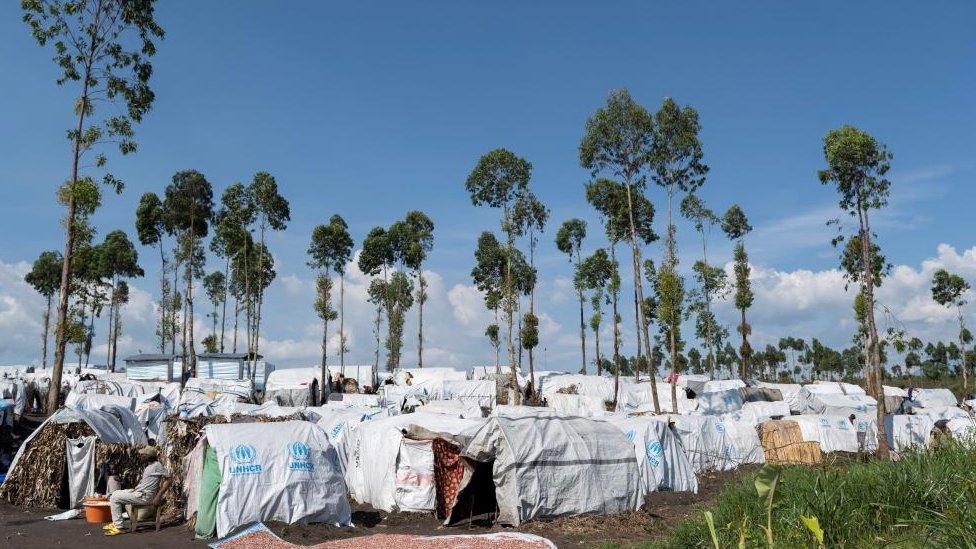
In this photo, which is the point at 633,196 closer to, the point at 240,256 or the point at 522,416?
the point at 522,416

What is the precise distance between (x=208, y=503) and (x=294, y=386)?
3265 centimetres

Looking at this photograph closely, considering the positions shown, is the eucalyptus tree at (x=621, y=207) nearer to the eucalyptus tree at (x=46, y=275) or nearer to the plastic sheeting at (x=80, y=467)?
the plastic sheeting at (x=80, y=467)

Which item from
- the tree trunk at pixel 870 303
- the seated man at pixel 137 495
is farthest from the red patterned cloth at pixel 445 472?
the tree trunk at pixel 870 303

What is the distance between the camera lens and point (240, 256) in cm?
5731

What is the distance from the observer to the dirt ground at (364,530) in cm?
1238

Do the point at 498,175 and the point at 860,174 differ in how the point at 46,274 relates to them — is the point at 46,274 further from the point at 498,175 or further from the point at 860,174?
the point at 860,174

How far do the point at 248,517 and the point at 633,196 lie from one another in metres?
27.8

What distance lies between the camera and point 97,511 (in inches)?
556

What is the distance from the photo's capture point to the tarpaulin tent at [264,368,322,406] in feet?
139

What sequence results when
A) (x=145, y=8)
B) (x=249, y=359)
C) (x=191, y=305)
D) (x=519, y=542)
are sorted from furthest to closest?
(x=191, y=305) < (x=249, y=359) < (x=145, y=8) < (x=519, y=542)

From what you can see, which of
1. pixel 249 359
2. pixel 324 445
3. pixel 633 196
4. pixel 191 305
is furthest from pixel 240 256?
pixel 324 445

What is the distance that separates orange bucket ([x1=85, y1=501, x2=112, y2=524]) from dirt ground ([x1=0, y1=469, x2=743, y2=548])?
0.21 m

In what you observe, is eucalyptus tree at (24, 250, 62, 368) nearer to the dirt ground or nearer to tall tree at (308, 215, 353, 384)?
tall tree at (308, 215, 353, 384)

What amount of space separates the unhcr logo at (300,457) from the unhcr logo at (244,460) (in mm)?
608
